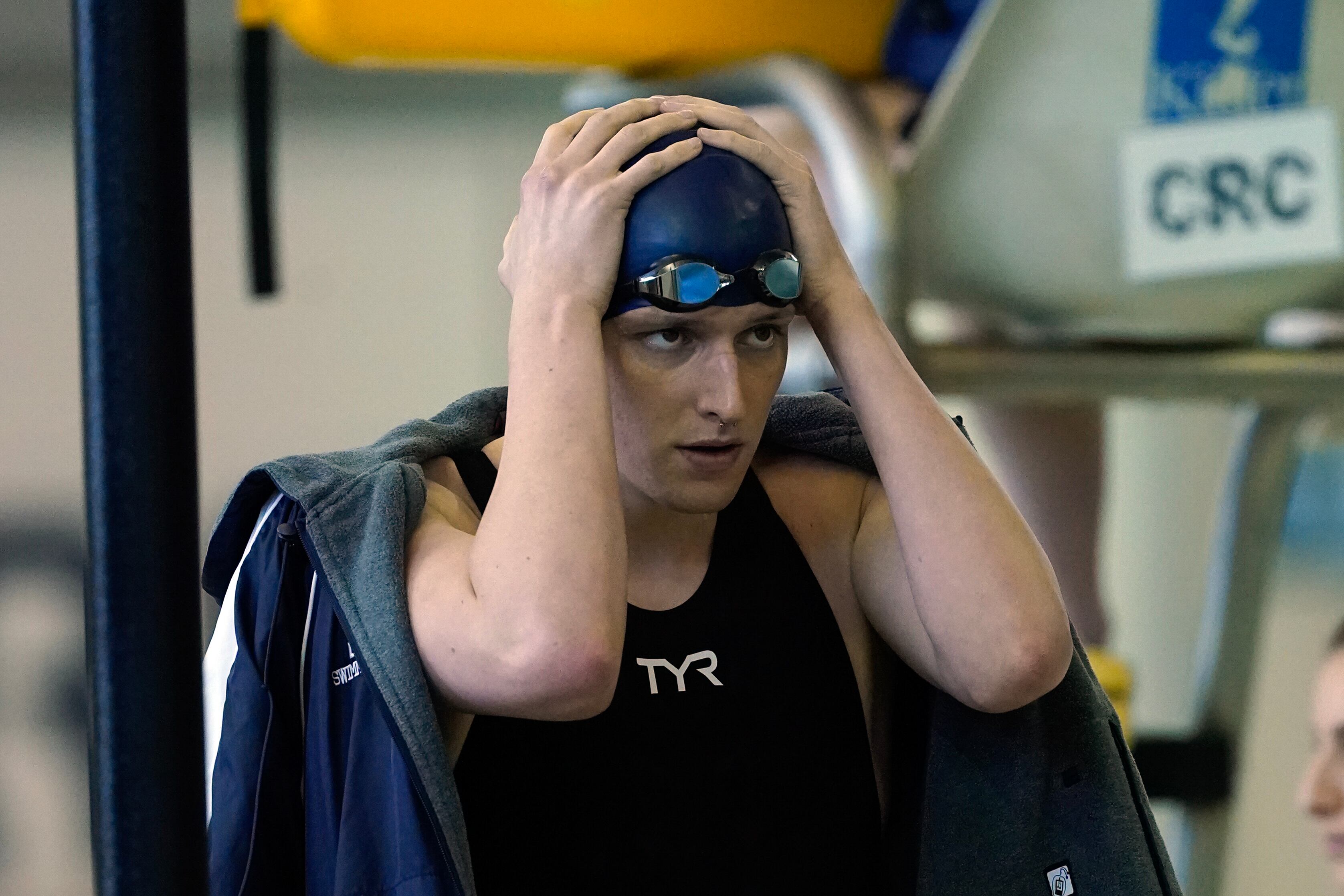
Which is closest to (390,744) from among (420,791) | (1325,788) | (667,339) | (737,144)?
(420,791)

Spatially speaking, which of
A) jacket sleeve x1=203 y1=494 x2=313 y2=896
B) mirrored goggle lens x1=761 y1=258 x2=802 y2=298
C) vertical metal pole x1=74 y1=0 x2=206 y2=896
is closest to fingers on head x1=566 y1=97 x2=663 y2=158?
mirrored goggle lens x1=761 y1=258 x2=802 y2=298

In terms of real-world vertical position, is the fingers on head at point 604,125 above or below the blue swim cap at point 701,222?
above

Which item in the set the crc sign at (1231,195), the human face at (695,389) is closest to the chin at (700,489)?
the human face at (695,389)

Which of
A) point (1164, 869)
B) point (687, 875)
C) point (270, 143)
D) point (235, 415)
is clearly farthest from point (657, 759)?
point (235, 415)

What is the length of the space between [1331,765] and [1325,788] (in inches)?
0.9

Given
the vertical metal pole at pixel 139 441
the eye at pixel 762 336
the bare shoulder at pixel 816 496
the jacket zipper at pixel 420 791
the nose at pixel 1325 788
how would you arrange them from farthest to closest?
1. the nose at pixel 1325 788
2. the bare shoulder at pixel 816 496
3. the eye at pixel 762 336
4. the jacket zipper at pixel 420 791
5. the vertical metal pole at pixel 139 441

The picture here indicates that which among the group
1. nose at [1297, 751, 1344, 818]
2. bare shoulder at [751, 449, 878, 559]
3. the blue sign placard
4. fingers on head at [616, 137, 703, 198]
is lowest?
nose at [1297, 751, 1344, 818]

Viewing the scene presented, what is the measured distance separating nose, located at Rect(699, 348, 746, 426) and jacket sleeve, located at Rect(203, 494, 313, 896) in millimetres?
217

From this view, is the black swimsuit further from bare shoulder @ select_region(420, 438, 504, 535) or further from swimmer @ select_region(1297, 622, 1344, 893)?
swimmer @ select_region(1297, 622, 1344, 893)

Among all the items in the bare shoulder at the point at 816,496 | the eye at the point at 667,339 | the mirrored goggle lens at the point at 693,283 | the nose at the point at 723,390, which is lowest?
the bare shoulder at the point at 816,496

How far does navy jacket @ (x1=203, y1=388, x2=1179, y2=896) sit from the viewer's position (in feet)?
2.33

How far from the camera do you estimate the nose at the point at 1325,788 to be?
1345 mm

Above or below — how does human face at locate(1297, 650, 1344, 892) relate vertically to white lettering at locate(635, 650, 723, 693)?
below

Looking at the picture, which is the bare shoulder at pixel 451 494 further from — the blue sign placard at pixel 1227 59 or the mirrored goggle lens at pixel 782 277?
the blue sign placard at pixel 1227 59
